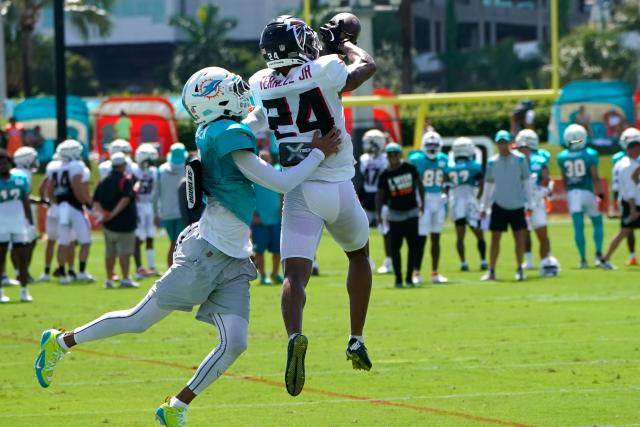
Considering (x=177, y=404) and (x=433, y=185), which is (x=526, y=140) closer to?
(x=433, y=185)

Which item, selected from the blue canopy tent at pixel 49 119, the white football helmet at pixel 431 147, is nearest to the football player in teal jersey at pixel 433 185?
the white football helmet at pixel 431 147

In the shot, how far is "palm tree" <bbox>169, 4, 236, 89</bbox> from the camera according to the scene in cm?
8112

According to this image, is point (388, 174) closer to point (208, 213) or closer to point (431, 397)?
point (431, 397)

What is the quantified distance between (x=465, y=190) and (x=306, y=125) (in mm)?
13039

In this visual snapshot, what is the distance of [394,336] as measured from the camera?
13523mm

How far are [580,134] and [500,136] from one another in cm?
178

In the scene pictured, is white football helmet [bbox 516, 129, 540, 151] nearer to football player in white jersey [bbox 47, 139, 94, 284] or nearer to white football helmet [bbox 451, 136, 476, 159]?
white football helmet [bbox 451, 136, 476, 159]

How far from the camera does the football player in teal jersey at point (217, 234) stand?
7922mm

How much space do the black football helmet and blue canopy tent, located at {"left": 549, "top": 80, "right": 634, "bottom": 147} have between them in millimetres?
24816

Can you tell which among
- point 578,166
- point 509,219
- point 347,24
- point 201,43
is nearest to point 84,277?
point 509,219

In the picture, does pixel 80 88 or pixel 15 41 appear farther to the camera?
pixel 80 88

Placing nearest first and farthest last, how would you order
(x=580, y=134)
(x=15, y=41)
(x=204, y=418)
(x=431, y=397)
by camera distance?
(x=204, y=418) < (x=431, y=397) < (x=580, y=134) < (x=15, y=41)

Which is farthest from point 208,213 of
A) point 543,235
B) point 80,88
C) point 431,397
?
point 80,88

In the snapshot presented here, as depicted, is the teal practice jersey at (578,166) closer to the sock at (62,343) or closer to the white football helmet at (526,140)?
the white football helmet at (526,140)
